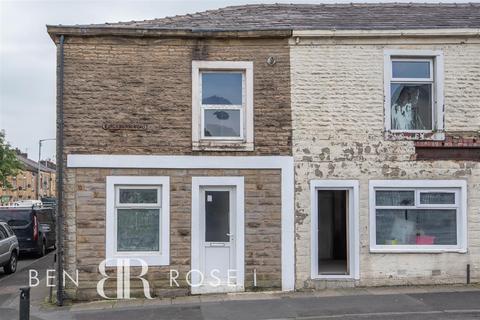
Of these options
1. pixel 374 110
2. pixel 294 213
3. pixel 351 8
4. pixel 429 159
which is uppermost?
pixel 351 8

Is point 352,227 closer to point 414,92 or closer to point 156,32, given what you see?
point 414,92

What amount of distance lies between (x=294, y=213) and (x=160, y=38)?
4.58 meters

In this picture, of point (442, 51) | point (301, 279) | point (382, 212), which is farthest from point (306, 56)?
point (301, 279)

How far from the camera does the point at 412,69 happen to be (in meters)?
12.5

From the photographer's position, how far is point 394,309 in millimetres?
9992

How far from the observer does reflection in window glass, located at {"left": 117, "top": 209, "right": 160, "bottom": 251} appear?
1193cm

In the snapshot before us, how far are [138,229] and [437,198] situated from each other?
635cm

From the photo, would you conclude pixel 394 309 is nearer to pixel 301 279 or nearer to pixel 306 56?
pixel 301 279

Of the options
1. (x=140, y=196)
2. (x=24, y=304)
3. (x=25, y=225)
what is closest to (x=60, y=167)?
(x=140, y=196)

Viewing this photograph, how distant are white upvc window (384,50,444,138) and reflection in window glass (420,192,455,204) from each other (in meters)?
1.34

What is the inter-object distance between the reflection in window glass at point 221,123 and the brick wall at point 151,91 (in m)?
0.42

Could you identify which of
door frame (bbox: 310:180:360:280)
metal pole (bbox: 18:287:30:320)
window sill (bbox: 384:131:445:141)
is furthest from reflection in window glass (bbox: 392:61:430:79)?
metal pole (bbox: 18:287:30:320)

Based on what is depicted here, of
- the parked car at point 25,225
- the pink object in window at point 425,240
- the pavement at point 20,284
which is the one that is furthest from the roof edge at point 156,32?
the parked car at point 25,225

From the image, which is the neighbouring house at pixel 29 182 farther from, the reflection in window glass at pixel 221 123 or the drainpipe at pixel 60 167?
the reflection in window glass at pixel 221 123
